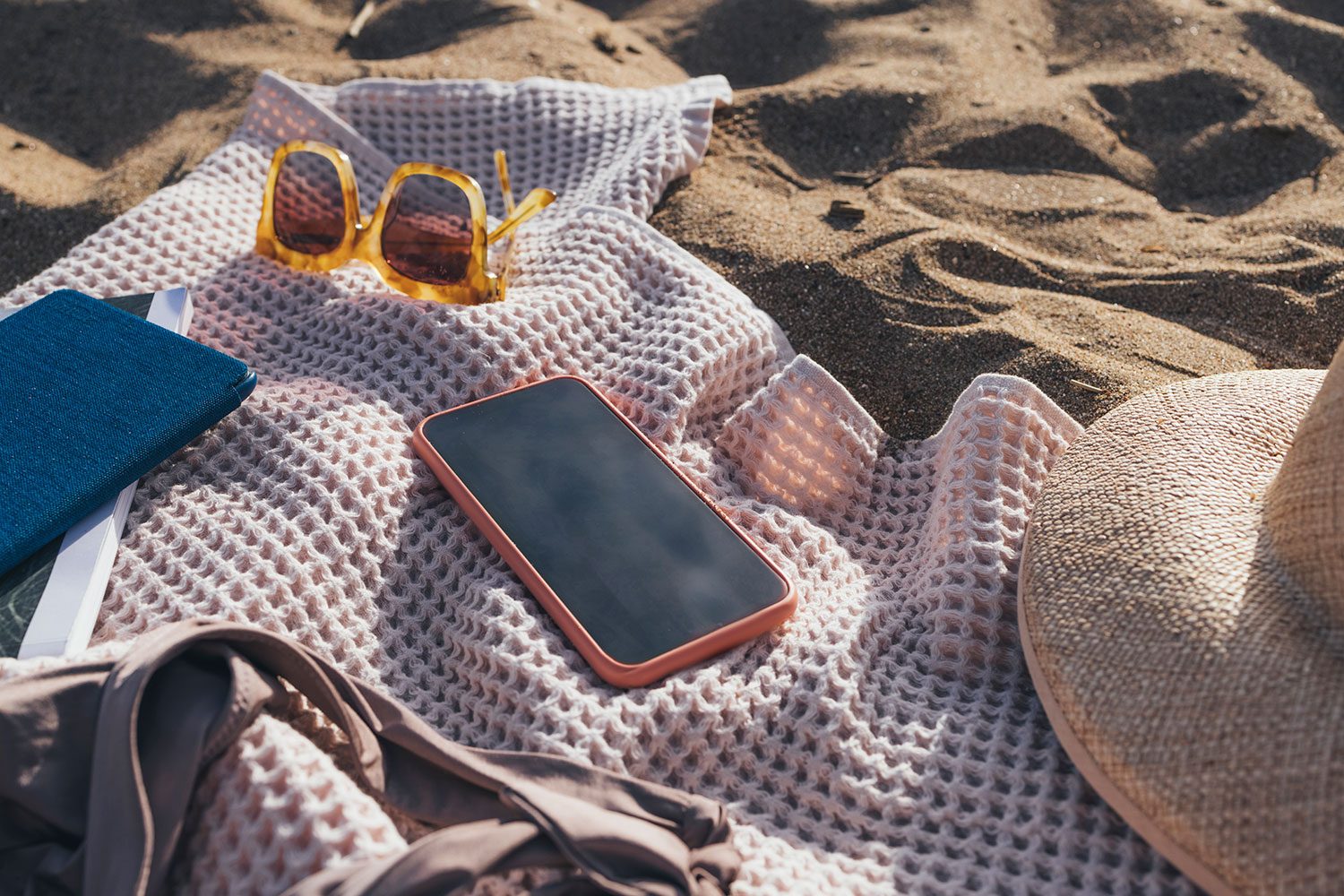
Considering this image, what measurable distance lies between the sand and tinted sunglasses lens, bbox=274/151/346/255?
54 cm

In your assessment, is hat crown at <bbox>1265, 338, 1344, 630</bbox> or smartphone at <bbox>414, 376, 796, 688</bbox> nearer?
hat crown at <bbox>1265, 338, 1344, 630</bbox>

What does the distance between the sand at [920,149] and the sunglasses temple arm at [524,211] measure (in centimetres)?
25

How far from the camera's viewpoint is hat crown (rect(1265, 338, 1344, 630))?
3.17 feet

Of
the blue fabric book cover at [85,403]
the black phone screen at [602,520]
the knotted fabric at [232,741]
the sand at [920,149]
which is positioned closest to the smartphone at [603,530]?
the black phone screen at [602,520]

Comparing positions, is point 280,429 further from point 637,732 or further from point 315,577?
point 637,732

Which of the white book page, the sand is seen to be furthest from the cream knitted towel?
the sand

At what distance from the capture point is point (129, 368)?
53.5 inches

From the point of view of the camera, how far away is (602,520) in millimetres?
1241

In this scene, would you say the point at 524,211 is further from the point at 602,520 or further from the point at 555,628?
the point at 555,628

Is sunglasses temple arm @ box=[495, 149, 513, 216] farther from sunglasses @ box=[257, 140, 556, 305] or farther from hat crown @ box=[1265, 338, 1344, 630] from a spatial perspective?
hat crown @ box=[1265, 338, 1344, 630]

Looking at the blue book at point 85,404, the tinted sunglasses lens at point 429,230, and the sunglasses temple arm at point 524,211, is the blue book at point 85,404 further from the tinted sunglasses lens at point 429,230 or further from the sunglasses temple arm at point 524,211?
the sunglasses temple arm at point 524,211

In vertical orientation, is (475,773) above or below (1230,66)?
below

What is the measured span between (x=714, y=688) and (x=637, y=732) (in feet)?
0.31

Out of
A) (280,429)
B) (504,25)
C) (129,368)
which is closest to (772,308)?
(280,429)
